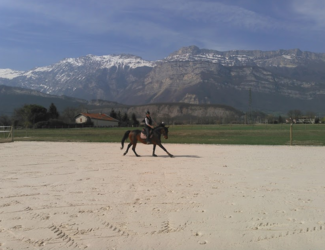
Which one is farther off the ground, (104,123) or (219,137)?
(104,123)

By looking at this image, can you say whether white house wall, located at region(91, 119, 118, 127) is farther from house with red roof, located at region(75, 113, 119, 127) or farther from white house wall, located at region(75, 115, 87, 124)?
white house wall, located at region(75, 115, 87, 124)

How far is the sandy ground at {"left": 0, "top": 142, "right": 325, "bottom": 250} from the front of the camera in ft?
17.8

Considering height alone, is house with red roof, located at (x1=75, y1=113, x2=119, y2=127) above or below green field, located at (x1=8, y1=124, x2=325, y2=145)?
above

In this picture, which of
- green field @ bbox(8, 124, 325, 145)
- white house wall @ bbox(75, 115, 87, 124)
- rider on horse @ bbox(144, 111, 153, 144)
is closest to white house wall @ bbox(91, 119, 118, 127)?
white house wall @ bbox(75, 115, 87, 124)

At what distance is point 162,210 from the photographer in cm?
695

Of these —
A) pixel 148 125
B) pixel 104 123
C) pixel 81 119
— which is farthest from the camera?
pixel 104 123

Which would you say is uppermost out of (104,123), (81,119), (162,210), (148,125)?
(81,119)

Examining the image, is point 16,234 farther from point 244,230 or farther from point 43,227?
point 244,230

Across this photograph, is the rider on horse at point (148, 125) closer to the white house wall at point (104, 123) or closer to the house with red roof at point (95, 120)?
the house with red roof at point (95, 120)

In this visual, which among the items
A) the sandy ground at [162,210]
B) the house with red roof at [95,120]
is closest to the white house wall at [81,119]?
the house with red roof at [95,120]

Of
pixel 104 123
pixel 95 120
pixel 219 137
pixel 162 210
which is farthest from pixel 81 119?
pixel 162 210

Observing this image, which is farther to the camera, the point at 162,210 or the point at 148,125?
the point at 148,125

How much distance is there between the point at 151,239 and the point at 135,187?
3.82 meters

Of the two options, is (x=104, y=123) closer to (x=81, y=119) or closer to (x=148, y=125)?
(x=81, y=119)
